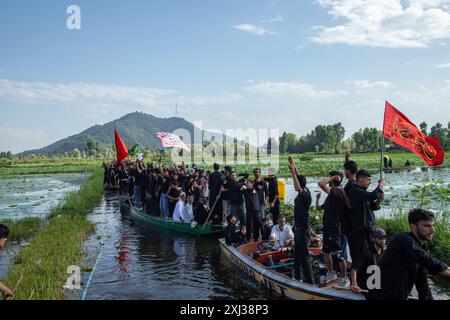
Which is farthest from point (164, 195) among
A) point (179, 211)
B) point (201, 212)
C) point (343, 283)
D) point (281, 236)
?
point (343, 283)

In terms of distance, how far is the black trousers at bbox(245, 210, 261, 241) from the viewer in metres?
11.7

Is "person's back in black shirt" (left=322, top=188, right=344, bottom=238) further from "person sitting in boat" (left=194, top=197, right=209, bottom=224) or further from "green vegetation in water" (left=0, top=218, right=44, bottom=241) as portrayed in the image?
"green vegetation in water" (left=0, top=218, right=44, bottom=241)

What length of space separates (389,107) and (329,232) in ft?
10.5

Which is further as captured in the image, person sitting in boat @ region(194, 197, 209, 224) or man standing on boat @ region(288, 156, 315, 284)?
person sitting in boat @ region(194, 197, 209, 224)

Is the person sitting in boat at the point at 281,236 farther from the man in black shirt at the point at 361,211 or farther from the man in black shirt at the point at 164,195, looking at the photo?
the man in black shirt at the point at 164,195

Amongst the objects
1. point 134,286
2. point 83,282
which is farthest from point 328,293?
point 83,282

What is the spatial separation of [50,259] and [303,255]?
704 cm

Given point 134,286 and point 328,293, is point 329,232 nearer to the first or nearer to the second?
point 328,293

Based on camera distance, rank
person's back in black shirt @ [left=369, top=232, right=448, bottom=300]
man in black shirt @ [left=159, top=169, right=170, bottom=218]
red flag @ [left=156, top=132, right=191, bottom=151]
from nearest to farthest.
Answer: person's back in black shirt @ [left=369, top=232, right=448, bottom=300], man in black shirt @ [left=159, top=169, right=170, bottom=218], red flag @ [left=156, top=132, right=191, bottom=151]

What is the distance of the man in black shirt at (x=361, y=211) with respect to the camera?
636cm

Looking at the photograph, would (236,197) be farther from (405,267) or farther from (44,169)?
(44,169)

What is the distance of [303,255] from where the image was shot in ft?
25.6

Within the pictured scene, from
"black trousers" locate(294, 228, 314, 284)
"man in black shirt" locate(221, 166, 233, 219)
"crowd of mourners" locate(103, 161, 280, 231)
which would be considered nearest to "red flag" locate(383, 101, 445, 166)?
"black trousers" locate(294, 228, 314, 284)

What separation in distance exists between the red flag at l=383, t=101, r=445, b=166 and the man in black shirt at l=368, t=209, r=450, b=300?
4360 millimetres
